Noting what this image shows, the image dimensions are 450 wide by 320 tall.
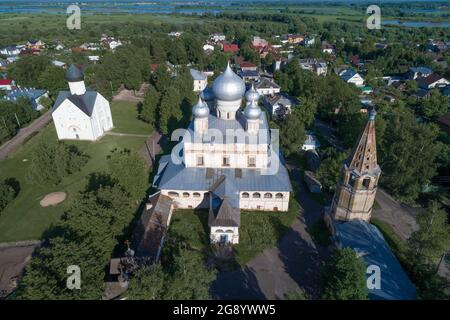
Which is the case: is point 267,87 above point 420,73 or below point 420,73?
above

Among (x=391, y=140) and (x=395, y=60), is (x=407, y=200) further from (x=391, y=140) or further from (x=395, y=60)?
(x=395, y=60)

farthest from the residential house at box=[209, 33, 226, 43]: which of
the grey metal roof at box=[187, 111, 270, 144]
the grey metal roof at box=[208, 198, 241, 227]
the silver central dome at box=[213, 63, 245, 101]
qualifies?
the grey metal roof at box=[208, 198, 241, 227]

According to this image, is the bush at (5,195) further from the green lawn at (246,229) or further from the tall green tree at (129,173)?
the green lawn at (246,229)

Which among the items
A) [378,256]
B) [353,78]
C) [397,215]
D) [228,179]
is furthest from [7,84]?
[353,78]

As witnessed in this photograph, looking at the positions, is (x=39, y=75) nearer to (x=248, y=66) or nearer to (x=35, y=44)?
(x=248, y=66)

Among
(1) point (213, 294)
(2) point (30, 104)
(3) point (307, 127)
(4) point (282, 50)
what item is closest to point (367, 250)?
(1) point (213, 294)

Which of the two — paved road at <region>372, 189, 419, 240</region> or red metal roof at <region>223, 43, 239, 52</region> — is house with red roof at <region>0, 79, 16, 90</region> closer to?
red metal roof at <region>223, 43, 239, 52</region>
